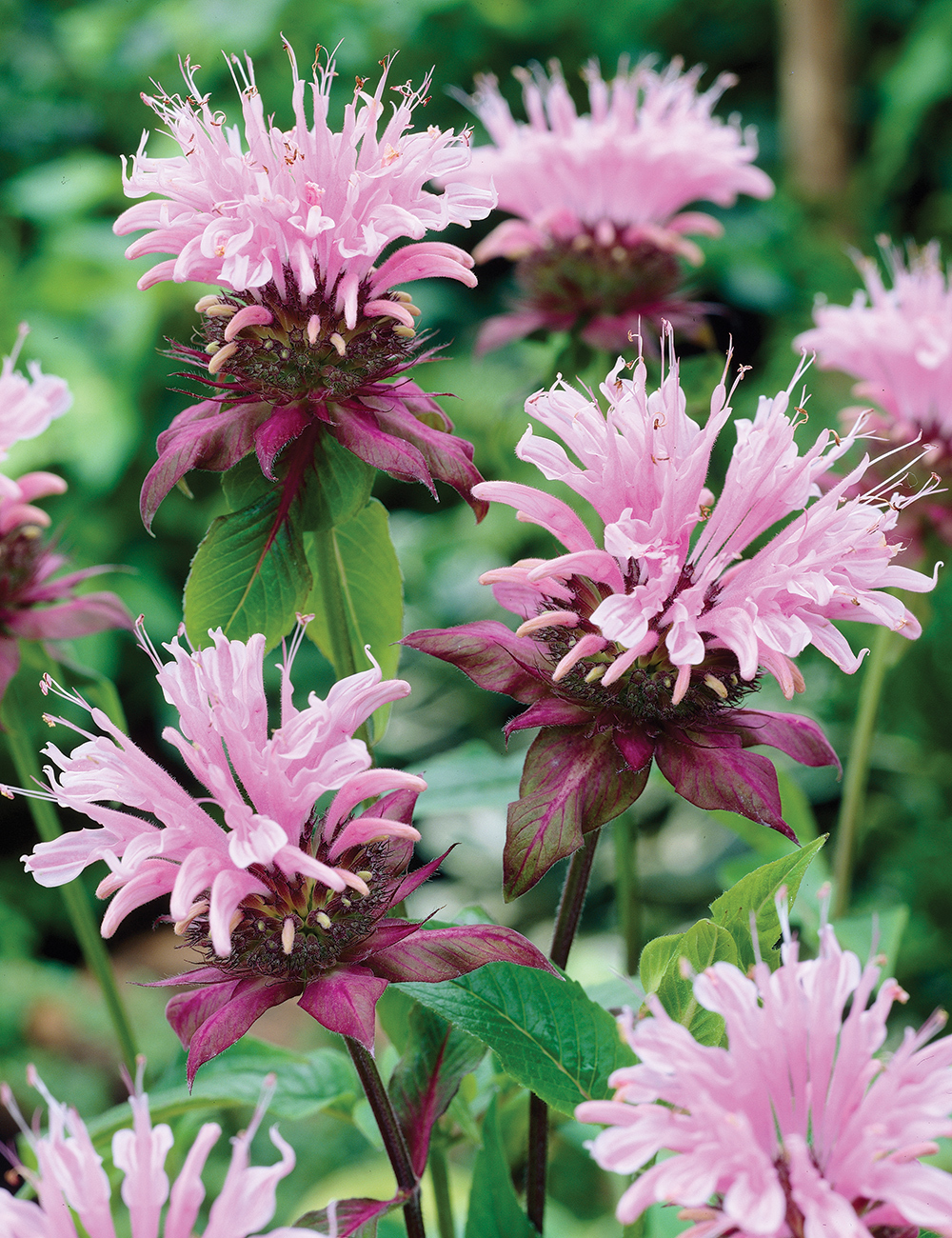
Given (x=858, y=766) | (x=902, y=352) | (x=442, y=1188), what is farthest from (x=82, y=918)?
(x=902, y=352)

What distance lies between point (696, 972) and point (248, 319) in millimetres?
339

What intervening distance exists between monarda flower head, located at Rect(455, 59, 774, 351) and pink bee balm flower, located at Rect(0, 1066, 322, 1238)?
63 cm

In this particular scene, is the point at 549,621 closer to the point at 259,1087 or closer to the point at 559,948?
the point at 559,948

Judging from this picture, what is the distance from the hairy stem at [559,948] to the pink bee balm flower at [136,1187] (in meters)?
0.17

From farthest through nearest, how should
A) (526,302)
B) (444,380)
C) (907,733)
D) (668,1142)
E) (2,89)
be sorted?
(2,89) → (444,380) → (907,733) → (526,302) → (668,1142)

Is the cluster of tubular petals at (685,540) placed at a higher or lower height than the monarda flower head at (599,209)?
lower

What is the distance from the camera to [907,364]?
0.85 m

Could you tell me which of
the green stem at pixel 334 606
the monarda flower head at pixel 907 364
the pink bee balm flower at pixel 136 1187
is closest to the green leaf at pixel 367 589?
the green stem at pixel 334 606

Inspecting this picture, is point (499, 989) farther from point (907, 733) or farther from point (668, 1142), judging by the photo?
point (907, 733)

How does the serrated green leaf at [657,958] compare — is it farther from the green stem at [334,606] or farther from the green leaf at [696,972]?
the green stem at [334,606]

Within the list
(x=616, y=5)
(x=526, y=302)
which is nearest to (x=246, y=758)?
(x=526, y=302)

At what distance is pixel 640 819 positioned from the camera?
75.9 inches

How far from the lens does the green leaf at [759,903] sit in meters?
0.47

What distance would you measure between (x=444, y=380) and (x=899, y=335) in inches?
54.7
